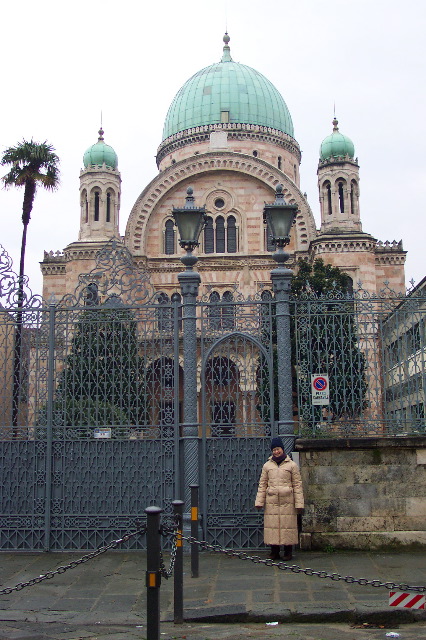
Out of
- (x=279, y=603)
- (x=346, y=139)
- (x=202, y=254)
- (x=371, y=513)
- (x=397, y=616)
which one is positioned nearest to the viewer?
(x=397, y=616)

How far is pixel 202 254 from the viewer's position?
3569 cm

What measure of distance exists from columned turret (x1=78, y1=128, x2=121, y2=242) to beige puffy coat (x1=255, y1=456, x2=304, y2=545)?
2914 cm

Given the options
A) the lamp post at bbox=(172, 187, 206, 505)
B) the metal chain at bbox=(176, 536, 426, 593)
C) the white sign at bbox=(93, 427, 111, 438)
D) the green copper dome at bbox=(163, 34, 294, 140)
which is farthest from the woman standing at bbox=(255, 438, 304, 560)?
the green copper dome at bbox=(163, 34, 294, 140)

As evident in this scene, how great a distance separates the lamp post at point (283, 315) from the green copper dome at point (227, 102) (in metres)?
34.0

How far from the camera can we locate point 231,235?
119 feet


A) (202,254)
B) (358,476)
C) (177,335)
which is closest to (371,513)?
(358,476)

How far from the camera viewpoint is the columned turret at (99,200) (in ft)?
123

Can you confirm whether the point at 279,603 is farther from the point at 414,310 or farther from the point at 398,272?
the point at 398,272

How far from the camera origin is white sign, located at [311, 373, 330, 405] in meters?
10.1

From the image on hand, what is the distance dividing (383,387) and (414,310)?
123 centimetres

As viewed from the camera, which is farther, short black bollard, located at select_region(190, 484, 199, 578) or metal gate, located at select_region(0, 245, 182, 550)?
metal gate, located at select_region(0, 245, 182, 550)

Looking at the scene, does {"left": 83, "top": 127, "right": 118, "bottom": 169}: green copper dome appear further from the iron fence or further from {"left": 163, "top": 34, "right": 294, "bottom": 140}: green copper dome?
the iron fence

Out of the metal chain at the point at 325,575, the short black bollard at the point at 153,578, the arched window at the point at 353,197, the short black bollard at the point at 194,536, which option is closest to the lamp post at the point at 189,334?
the short black bollard at the point at 194,536

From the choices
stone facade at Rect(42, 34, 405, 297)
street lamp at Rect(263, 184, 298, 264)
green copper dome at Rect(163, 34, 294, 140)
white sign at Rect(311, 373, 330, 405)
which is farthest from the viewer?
green copper dome at Rect(163, 34, 294, 140)
